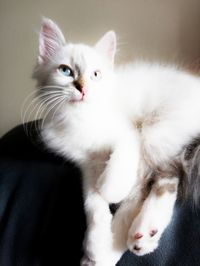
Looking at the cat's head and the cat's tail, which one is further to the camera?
the cat's head

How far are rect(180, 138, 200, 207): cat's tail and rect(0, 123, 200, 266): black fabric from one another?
2 cm

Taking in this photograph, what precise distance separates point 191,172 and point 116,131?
20 cm

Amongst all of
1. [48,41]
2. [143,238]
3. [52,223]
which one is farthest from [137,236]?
[48,41]

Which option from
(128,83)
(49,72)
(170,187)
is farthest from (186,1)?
(170,187)

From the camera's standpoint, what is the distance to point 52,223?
79cm

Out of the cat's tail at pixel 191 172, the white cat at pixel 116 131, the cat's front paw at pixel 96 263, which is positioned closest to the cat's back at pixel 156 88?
the white cat at pixel 116 131

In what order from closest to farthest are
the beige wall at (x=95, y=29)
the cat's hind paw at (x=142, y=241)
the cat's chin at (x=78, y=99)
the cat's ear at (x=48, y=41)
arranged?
the cat's hind paw at (x=142, y=241)
the cat's chin at (x=78, y=99)
the cat's ear at (x=48, y=41)
the beige wall at (x=95, y=29)

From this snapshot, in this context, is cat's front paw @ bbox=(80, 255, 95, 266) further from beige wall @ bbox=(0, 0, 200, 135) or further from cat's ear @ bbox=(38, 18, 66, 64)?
beige wall @ bbox=(0, 0, 200, 135)

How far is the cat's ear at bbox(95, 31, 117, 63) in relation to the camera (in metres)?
0.98

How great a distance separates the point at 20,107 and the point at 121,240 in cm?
118

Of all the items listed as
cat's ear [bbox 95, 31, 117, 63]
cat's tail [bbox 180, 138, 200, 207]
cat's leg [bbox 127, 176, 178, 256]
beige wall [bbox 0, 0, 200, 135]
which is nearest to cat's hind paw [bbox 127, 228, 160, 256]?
cat's leg [bbox 127, 176, 178, 256]

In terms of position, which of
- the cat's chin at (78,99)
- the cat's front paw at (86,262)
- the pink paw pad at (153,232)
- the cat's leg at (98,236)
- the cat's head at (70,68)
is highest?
the cat's head at (70,68)

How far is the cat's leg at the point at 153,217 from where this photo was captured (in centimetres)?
66

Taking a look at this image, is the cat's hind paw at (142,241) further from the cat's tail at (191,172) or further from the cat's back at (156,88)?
the cat's back at (156,88)
